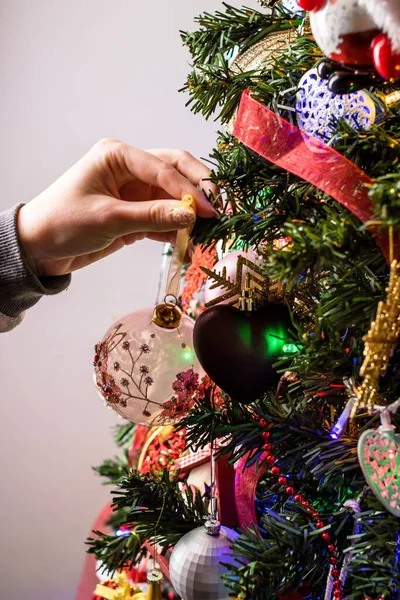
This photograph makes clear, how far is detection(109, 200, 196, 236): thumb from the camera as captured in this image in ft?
1.90

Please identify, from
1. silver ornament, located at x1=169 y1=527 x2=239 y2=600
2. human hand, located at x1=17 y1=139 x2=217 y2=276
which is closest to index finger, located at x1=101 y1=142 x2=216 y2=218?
human hand, located at x1=17 y1=139 x2=217 y2=276

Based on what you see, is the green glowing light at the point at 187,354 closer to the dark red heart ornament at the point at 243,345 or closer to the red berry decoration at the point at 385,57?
the dark red heart ornament at the point at 243,345

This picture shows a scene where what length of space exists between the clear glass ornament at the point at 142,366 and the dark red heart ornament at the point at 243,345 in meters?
0.05

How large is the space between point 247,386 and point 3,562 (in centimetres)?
142

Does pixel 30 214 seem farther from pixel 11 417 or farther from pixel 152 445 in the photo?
pixel 11 417

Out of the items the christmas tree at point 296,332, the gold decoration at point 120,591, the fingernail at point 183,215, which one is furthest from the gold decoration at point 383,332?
the gold decoration at point 120,591

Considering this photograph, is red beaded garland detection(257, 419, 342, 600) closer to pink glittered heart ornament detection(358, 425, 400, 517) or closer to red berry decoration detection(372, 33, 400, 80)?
pink glittered heart ornament detection(358, 425, 400, 517)

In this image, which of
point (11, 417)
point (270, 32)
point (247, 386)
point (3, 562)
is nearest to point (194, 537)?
point (247, 386)

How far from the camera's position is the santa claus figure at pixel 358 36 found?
1.17 ft

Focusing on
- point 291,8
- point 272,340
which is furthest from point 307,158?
point 291,8

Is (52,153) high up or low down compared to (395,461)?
up

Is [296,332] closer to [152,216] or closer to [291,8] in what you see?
[152,216]

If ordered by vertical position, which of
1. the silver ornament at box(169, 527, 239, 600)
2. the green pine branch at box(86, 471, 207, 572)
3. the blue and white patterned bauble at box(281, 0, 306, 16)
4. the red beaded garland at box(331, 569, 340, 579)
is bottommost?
the red beaded garland at box(331, 569, 340, 579)

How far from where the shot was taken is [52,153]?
1.65m
